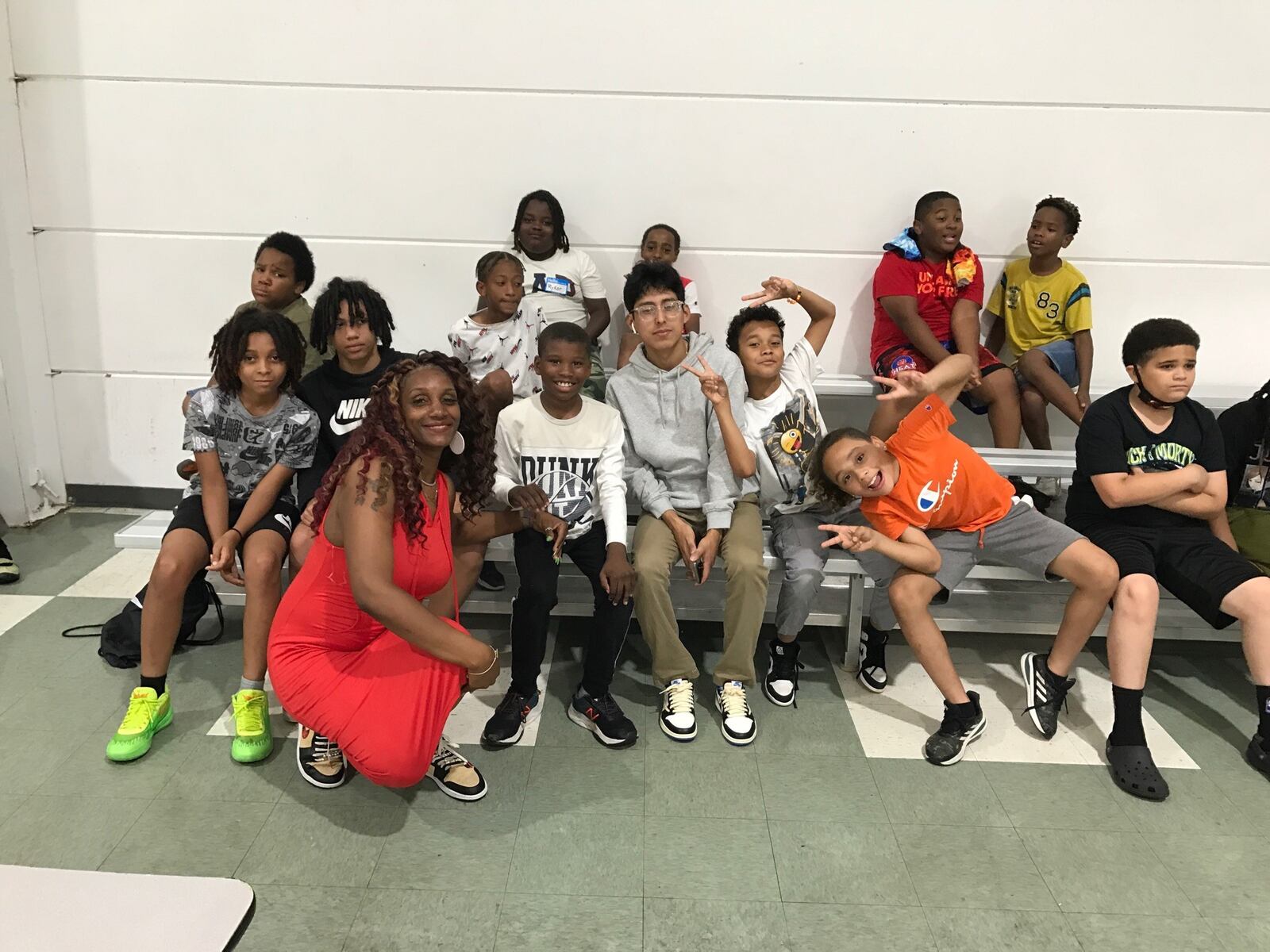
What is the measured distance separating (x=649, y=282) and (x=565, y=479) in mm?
631

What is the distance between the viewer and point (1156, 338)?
2.22 m

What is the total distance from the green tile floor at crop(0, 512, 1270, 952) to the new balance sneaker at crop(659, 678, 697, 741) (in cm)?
3

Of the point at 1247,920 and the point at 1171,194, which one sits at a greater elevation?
the point at 1171,194

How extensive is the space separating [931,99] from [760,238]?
2.68ft

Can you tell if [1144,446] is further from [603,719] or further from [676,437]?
[603,719]

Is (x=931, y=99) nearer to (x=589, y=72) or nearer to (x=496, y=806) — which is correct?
(x=589, y=72)

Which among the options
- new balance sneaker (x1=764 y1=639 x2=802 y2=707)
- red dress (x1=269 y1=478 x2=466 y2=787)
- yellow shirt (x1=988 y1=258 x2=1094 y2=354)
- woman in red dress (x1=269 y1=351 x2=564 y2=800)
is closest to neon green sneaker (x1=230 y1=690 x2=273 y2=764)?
woman in red dress (x1=269 y1=351 x2=564 y2=800)

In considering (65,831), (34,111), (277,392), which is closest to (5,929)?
(65,831)

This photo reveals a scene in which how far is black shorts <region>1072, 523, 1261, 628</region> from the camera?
2.17 m

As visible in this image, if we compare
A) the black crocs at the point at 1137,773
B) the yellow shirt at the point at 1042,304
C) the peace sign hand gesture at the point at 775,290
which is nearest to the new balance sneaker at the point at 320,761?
the peace sign hand gesture at the point at 775,290

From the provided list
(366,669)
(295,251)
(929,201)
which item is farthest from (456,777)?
(929,201)

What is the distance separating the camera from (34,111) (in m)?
3.29

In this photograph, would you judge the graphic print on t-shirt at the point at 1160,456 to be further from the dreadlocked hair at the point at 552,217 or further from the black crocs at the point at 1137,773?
the dreadlocked hair at the point at 552,217

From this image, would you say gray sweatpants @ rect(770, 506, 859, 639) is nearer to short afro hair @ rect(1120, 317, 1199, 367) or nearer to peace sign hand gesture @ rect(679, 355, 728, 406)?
peace sign hand gesture @ rect(679, 355, 728, 406)
